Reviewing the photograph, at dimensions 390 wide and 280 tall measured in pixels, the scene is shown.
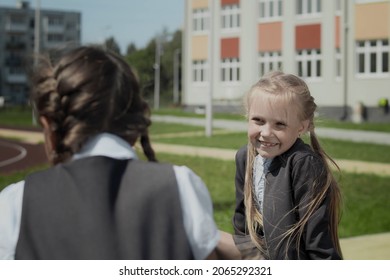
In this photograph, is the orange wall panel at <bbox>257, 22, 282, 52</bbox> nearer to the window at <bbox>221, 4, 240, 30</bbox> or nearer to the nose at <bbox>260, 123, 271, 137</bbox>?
the window at <bbox>221, 4, 240, 30</bbox>

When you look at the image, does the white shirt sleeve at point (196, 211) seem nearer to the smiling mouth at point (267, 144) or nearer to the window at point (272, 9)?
the smiling mouth at point (267, 144)

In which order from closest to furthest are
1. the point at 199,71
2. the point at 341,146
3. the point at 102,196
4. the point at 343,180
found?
1. the point at 102,196
2. the point at 199,71
3. the point at 343,180
4. the point at 341,146

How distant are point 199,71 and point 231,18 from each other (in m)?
0.30

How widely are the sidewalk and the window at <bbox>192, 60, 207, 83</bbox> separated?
10.6 inches

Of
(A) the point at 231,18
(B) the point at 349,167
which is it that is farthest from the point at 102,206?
(B) the point at 349,167

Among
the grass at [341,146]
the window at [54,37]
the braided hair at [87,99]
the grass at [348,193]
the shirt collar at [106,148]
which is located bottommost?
the grass at [348,193]

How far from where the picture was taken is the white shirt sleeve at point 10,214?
2.65 feet

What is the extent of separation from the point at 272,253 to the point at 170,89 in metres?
1.95

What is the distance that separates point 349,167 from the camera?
5008mm

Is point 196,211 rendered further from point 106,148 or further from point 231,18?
point 231,18

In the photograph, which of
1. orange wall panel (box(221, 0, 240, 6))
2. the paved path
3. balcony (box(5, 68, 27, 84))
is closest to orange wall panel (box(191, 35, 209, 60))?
orange wall panel (box(221, 0, 240, 6))

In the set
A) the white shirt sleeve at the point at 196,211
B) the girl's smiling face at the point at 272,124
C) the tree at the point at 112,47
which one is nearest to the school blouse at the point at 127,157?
the white shirt sleeve at the point at 196,211

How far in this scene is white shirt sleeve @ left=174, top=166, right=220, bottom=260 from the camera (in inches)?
31.6
